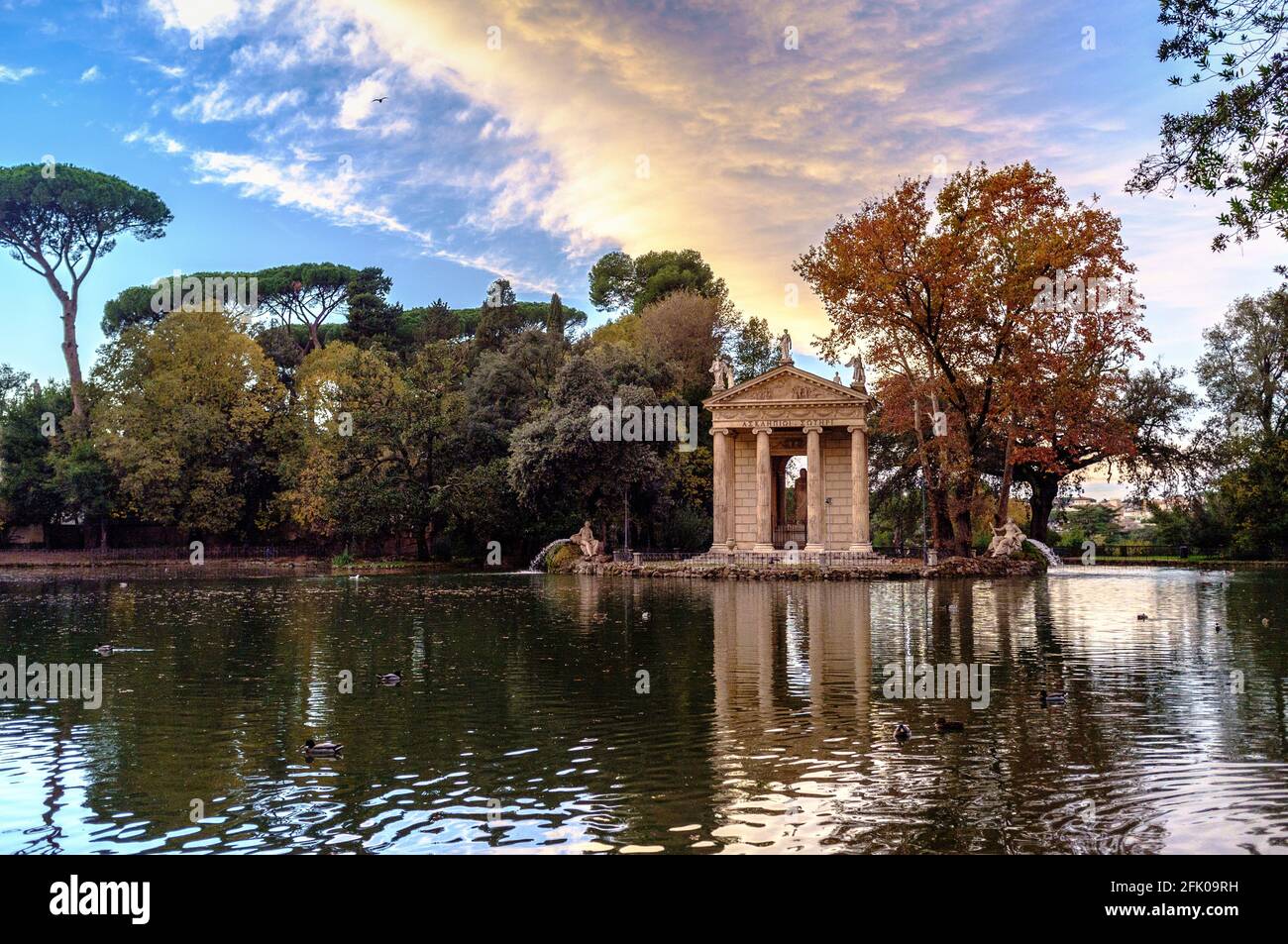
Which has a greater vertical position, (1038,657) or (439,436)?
(439,436)

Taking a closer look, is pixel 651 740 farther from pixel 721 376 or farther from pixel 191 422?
pixel 191 422

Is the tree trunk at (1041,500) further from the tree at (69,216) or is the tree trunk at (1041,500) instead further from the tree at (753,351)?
the tree at (69,216)

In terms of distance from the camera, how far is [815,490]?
195 feet

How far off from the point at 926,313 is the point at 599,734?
38380mm

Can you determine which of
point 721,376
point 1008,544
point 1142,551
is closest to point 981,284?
point 1008,544

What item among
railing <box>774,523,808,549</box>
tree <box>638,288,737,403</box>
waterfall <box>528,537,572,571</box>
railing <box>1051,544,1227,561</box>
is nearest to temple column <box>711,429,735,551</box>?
railing <box>774,523,808,549</box>

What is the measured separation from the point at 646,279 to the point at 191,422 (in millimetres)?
45325

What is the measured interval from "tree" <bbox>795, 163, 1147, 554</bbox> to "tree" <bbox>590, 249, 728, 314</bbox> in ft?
126

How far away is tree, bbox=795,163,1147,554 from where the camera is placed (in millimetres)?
46906

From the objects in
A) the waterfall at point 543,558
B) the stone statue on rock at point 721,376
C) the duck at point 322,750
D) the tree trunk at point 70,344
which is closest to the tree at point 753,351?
the stone statue on rock at point 721,376

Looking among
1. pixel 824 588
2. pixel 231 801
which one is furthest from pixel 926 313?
pixel 231 801

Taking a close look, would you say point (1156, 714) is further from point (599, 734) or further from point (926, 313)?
point (926, 313)

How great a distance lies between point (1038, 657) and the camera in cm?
1956

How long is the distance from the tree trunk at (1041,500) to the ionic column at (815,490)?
640 inches
